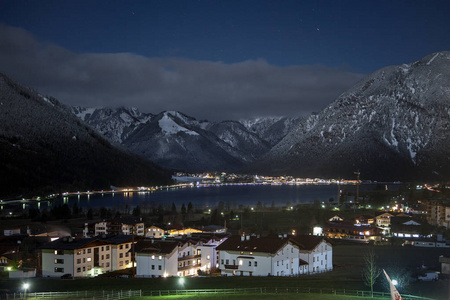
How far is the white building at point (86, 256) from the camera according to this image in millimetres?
35312

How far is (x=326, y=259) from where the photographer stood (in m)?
38.8

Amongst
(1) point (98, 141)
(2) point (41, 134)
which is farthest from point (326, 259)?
(1) point (98, 141)

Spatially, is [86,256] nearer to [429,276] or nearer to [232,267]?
[232,267]

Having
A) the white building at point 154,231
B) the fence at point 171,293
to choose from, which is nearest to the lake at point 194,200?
the white building at point 154,231

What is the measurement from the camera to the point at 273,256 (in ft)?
112

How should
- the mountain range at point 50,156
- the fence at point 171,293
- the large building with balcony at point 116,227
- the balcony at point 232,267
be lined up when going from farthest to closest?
the mountain range at point 50,156 → the large building with balcony at point 116,227 → the balcony at point 232,267 → the fence at point 171,293

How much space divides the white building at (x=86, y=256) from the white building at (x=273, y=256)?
788 cm

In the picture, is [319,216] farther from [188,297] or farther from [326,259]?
[188,297]

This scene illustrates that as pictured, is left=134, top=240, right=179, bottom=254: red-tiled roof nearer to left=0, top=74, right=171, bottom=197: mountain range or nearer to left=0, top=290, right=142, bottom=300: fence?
left=0, top=290, right=142, bottom=300: fence

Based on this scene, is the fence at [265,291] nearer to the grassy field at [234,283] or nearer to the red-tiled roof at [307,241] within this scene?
the grassy field at [234,283]

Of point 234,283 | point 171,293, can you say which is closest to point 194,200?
point 234,283

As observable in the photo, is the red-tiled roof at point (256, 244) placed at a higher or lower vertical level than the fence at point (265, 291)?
higher

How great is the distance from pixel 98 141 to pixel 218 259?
16146 centimetres

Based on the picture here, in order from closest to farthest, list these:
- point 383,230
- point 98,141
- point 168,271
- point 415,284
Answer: point 415,284, point 168,271, point 383,230, point 98,141
